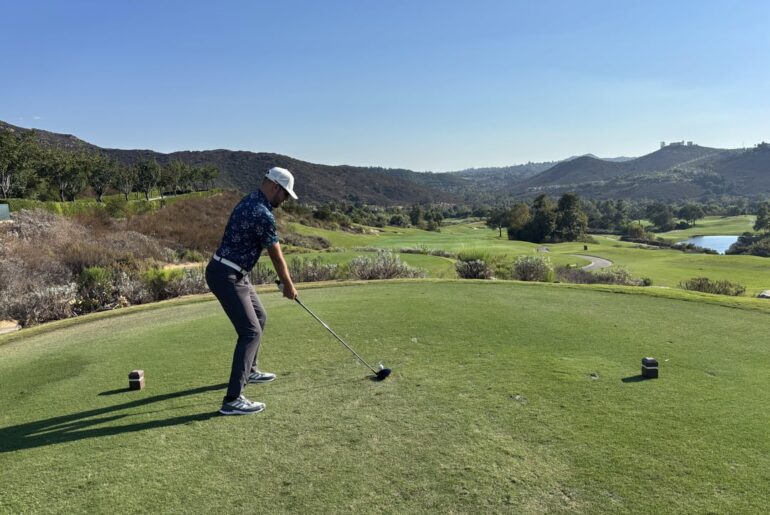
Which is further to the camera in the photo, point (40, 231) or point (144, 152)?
point (144, 152)

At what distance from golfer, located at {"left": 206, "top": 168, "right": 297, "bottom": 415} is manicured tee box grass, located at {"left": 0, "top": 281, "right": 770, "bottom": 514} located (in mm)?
517

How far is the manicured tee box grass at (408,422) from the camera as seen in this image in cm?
324

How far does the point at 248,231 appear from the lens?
4.87 metres

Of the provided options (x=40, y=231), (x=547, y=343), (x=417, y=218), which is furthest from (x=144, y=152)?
(x=547, y=343)

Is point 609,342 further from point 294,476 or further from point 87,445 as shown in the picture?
point 87,445

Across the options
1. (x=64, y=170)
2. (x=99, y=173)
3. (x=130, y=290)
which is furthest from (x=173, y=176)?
(x=130, y=290)

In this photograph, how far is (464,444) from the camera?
3.90m

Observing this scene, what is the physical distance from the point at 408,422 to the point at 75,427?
313 centimetres

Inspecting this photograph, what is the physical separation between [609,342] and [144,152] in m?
147

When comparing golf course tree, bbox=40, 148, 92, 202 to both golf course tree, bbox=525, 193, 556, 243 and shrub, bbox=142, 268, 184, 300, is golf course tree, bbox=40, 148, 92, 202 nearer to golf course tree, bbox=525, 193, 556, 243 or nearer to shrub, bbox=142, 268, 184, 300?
shrub, bbox=142, 268, 184, 300

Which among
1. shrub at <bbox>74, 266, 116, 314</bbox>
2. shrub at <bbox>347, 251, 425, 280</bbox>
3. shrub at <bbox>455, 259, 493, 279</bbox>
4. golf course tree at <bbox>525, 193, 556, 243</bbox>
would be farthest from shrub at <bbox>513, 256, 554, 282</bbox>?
golf course tree at <bbox>525, 193, 556, 243</bbox>

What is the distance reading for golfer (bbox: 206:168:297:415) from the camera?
4.82 meters

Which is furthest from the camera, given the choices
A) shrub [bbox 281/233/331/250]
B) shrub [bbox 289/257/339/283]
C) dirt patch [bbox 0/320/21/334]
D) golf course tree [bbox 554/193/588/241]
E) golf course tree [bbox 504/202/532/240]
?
golf course tree [bbox 504/202/532/240]

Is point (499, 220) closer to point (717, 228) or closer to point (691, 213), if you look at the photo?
point (717, 228)
